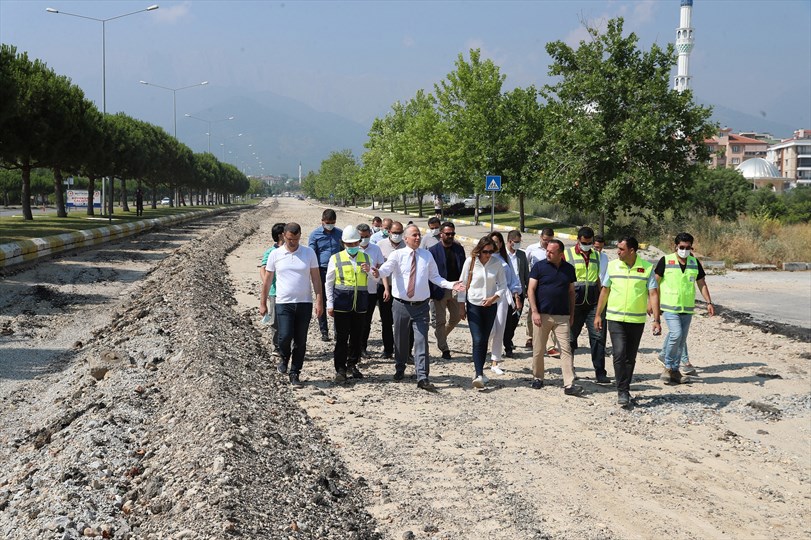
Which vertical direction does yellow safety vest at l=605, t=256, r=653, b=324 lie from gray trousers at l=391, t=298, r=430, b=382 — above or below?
above

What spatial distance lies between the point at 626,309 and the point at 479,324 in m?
1.69

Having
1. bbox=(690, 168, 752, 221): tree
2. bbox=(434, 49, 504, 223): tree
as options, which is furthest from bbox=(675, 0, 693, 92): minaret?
bbox=(434, 49, 504, 223): tree

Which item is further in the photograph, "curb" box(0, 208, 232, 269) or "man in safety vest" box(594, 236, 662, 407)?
"curb" box(0, 208, 232, 269)

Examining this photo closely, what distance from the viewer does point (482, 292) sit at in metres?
9.32

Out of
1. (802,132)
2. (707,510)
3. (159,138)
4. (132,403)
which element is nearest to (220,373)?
(132,403)

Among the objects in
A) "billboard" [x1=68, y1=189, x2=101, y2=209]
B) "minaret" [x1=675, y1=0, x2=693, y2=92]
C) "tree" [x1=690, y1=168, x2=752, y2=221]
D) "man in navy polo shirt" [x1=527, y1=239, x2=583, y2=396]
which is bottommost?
"man in navy polo shirt" [x1=527, y1=239, x2=583, y2=396]

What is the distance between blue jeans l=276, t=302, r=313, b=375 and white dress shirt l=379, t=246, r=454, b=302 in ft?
3.37

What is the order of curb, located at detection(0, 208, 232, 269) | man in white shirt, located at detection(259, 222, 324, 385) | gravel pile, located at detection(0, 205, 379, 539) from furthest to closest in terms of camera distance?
curb, located at detection(0, 208, 232, 269), man in white shirt, located at detection(259, 222, 324, 385), gravel pile, located at detection(0, 205, 379, 539)

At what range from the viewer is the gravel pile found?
5.38 m

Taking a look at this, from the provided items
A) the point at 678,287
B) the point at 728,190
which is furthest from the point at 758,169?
the point at 678,287

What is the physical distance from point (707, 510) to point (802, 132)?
20797 centimetres

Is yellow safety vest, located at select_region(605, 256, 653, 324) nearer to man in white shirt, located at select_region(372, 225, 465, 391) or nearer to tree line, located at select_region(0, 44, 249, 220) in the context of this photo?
man in white shirt, located at select_region(372, 225, 465, 391)

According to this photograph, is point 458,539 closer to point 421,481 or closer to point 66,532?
point 421,481

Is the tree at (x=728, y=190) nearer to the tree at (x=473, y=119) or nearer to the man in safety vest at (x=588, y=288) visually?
the tree at (x=473, y=119)
